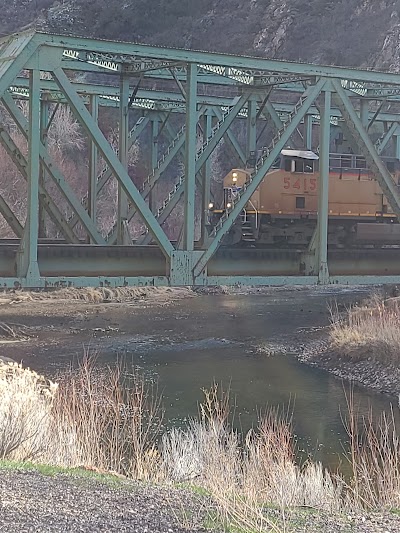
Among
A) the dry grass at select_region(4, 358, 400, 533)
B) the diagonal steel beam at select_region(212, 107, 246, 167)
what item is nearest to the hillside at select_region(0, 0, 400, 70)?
the diagonal steel beam at select_region(212, 107, 246, 167)

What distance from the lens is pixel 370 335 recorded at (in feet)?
78.1

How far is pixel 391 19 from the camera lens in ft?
219

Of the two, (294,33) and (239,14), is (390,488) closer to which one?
(294,33)

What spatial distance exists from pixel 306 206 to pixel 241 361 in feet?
15.4

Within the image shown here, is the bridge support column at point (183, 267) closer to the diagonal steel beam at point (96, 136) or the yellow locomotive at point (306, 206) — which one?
the diagonal steel beam at point (96, 136)

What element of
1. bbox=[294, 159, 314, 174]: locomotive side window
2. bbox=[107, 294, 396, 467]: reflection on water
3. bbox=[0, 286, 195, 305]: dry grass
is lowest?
bbox=[107, 294, 396, 467]: reflection on water

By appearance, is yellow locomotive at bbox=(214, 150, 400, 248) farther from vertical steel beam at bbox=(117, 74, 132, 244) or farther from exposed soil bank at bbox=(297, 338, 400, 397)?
vertical steel beam at bbox=(117, 74, 132, 244)

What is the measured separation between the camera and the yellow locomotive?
2292 centimetres

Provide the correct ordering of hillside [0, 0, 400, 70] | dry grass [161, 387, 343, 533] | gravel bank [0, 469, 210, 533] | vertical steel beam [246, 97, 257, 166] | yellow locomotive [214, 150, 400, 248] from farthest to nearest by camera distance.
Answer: hillside [0, 0, 400, 70]
yellow locomotive [214, 150, 400, 248]
vertical steel beam [246, 97, 257, 166]
dry grass [161, 387, 343, 533]
gravel bank [0, 469, 210, 533]

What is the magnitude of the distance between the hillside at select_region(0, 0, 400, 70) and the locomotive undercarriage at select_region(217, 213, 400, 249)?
4219cm

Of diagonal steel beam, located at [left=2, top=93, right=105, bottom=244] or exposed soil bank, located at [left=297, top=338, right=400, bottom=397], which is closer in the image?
diagonal steel beam, located at [left=2, top=93, right=105, bottom=244]

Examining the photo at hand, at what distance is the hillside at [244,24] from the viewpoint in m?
65.6

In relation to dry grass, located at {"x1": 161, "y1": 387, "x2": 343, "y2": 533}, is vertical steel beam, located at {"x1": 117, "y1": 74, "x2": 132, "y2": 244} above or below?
above

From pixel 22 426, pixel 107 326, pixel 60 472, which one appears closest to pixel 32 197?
pixel 22 426
